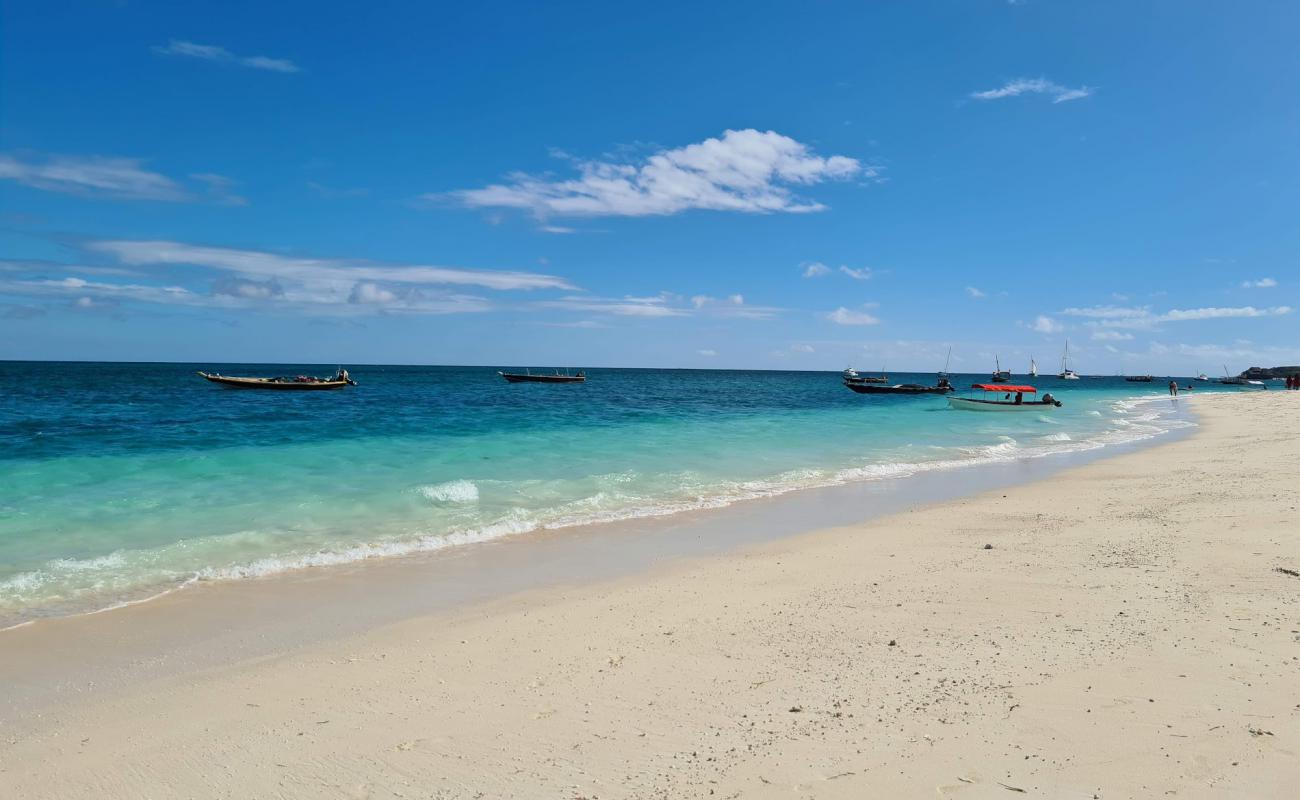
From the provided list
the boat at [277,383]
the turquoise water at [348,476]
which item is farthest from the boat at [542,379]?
the turquoise water at [348,476]

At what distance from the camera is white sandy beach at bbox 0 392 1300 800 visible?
410 cm

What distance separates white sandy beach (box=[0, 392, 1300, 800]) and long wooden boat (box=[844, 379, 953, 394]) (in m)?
62.6

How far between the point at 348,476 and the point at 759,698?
14502 millimetres

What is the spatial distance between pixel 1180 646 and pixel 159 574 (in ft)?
37.8

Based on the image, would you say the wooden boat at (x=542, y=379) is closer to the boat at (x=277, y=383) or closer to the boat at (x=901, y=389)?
the boat at (x=277, y=383)

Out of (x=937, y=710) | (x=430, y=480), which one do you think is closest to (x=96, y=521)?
(x=430, y=480)

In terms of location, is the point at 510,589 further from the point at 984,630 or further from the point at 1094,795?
the point at 1094,795

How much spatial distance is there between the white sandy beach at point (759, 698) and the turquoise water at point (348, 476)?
9.05 ft

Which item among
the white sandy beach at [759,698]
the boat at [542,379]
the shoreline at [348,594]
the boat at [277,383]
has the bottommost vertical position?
the shoreline at [348,594]

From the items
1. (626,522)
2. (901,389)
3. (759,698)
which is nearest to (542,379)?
(901,389)

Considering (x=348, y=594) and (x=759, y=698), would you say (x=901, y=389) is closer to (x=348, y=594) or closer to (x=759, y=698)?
(x=348, y=594)

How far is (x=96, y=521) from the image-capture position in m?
12.0

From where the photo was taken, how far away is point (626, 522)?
12547 millimetres

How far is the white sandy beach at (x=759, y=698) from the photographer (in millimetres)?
4098
